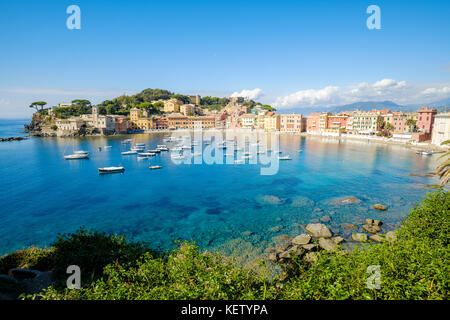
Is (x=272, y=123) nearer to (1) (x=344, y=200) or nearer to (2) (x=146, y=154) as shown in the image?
(2) (x=146, y=154)

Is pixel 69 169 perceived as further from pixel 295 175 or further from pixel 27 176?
pixel 295 175

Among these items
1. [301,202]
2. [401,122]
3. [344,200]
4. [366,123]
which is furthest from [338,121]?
[301,202]

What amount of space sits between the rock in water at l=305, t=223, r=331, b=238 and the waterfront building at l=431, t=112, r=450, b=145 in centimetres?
4587

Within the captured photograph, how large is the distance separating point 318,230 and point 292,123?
77.8 metres

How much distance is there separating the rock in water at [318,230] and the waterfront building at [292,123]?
76256mm

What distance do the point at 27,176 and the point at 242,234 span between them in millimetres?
31607

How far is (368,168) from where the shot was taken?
3378 cm

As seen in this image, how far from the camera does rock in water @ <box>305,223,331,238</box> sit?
48.6 feet

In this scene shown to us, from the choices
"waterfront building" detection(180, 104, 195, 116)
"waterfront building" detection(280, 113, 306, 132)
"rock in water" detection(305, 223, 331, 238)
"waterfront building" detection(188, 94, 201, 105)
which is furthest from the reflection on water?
"waterfront building" detection(188, 94, 201, 105)

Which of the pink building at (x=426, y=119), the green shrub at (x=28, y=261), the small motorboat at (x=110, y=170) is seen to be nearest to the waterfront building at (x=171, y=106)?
the small motorboat at (x=110, y=170)

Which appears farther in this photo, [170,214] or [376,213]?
[170,214]

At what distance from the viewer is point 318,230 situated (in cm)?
1527

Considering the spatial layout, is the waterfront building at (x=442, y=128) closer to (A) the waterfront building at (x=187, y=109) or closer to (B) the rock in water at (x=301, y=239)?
(B) the rock in water at (x=301, y=239)

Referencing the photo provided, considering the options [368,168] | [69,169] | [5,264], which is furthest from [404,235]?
[69,169]
